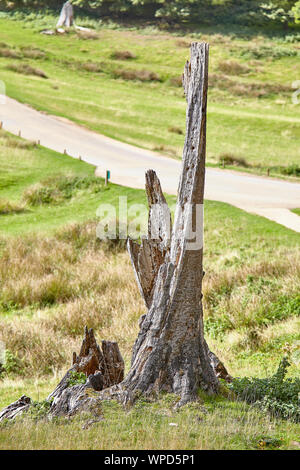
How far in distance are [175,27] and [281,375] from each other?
6454cm

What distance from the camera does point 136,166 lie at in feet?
98.8

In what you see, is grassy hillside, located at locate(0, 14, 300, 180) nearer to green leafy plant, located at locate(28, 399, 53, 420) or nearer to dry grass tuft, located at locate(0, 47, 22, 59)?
dry grass tuft, located at locate(0, 47, 22, 59)

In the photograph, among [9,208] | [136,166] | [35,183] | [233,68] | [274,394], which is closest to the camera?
[274,394]

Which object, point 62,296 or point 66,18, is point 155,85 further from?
point 62,296

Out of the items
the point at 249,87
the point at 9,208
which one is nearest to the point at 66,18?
the point at 249,87

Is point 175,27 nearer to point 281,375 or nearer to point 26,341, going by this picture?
point 26,341

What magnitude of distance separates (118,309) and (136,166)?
575 inches

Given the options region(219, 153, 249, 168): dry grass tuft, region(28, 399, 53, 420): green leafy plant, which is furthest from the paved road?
region(28, 399, 53, 420): green leafy plant

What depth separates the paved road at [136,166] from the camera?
23375mm

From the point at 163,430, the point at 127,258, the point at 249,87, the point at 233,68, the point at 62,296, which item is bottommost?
the point at 62,296

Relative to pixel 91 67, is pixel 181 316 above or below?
below

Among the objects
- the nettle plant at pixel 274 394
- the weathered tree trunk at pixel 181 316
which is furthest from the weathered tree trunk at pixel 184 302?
the nettle plant at pixel 274 394

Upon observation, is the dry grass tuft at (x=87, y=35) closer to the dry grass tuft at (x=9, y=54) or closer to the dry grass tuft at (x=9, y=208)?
the dry grass tuft at (x=9, y=54)

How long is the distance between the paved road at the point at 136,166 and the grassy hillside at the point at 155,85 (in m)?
1.83
